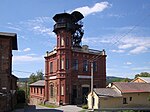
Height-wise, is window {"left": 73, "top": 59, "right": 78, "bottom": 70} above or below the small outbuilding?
above

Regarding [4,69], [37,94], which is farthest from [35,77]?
[4,69]

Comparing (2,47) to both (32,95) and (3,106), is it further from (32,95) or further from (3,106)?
(32,95)

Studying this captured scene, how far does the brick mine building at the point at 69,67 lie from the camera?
4506 cm

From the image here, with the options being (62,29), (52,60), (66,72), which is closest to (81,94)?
(66,72)

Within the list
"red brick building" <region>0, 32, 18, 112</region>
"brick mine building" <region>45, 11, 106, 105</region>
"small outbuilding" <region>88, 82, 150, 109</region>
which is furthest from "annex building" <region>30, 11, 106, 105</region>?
"red brick building" <region>0, 32, 18, 112</region>

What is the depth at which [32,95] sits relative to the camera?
65.1 m

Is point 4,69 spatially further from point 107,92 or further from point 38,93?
point 38,93

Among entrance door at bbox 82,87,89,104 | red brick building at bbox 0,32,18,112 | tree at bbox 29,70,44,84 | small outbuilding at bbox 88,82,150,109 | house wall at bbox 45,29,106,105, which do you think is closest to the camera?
red brick building at bbox 0,32,18,112

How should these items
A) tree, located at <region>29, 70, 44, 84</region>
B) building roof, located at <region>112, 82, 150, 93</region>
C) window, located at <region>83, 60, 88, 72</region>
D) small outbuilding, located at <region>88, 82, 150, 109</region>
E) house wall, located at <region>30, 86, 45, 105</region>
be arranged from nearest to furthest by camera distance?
small outbuilding, located at <region>88, 82, 150, 109</region>, building roof, located at <region>112, 82, 150, 93</region>, window, located at <region>83, 60, 88, 72</region>, house wall, located at <region>30, 86, 45, 105</region>, tree, located at <region>29, 70, 44, 84</region>

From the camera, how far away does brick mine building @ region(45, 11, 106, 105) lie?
45062 millimetres

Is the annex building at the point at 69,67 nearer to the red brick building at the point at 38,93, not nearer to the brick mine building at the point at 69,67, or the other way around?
the brick mine building at the point at 69,67

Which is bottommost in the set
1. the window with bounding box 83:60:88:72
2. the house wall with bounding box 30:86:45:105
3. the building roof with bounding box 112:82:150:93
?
the house wall with bounding box 30:86:45:105

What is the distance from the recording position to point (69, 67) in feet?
149

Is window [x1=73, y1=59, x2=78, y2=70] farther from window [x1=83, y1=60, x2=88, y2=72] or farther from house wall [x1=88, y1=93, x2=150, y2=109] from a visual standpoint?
house wall [x1=88, y1=93, x2=150, y2=109]
